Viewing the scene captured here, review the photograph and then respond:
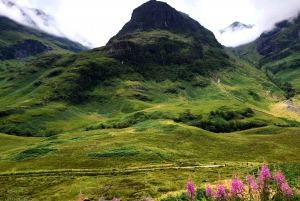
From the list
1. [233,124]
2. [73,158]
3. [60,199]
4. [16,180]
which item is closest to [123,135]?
[73,158]

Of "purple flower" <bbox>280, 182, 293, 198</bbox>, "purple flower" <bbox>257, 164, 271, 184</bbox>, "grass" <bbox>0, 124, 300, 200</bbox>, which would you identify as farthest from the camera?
"grass" <bbox>0, 124, 300, 200</bbox>

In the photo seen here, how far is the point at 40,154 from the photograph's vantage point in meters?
102

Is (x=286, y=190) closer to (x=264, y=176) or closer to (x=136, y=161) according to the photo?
(x=264, y=176)

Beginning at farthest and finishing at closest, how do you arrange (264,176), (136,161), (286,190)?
(136,161)
(264,176)
(286,190)

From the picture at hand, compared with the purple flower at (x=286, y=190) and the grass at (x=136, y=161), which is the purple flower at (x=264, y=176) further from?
the grass at (x=136, y=161)

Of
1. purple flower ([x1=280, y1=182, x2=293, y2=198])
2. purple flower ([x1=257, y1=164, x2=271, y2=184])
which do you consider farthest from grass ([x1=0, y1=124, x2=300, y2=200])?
purple flower ([x1=280, y1=182, x2=293, y2=198])

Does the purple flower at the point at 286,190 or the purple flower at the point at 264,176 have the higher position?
the purple flower at the point at 264,176

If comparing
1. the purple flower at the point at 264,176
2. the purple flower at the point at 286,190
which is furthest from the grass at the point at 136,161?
the purple flower at the point at 286,190

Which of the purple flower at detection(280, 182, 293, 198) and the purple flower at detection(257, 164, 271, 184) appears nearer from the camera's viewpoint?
the purple flower at detection(280, 182, 293, 198)

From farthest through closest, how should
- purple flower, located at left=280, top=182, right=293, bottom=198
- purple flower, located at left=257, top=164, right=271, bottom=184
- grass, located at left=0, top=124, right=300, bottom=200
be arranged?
grass, located at left=0, top=124, right=300, bottom=200, purple flower, located at left=257, top=164, right=271, bottom=184, purple flower, located at left=280, top=182, right=293, bottom=198

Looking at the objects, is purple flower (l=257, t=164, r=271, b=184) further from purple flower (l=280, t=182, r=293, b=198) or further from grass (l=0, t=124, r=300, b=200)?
grass (l=0, t=124, r=300, b=200)

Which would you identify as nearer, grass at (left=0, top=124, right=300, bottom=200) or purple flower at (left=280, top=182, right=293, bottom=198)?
purple flower at (left=280, top=182, right=293, bottom=198)

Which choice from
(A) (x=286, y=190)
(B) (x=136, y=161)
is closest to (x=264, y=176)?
(A) (x=286, y=190)

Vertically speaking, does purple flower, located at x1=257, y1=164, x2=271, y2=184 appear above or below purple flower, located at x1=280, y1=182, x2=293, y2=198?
above
